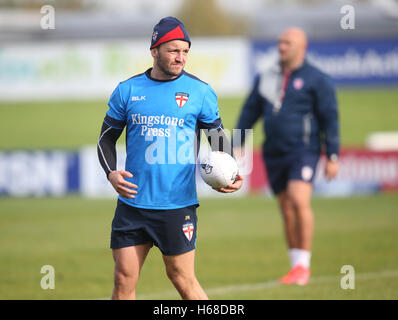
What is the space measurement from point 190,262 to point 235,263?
3921 mm

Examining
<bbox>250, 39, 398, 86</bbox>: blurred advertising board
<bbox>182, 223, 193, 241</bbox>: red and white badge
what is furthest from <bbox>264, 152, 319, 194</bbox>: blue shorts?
<bbox>250, 39, 398, 86</bbox>: blurred advertising board

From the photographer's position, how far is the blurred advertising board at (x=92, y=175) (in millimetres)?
14898

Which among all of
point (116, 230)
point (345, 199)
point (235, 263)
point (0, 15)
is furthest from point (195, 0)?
point (116, 230)

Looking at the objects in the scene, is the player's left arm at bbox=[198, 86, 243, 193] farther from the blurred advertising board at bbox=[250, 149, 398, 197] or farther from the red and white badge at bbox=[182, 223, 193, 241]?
the blurred advertising board at bbox=[250, 149, 398, 197]

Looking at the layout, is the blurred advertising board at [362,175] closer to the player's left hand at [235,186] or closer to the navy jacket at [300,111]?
the navy jacket at [300,111]

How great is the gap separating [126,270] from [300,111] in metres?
3.79

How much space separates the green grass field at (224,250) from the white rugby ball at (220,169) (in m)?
2.16

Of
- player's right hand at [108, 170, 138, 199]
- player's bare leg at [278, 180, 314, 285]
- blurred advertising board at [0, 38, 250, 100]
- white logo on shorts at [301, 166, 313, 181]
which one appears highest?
blurred advertising board at [0, 38, 250, 100]

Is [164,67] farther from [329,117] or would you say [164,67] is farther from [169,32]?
[329,117]

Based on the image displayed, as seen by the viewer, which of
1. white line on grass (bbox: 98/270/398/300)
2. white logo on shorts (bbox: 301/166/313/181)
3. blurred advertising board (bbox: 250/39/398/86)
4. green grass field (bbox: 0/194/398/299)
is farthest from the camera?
blurred advertising board (bbox: 250/39/398/86)

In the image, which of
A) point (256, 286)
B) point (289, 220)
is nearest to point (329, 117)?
point (289, 220)

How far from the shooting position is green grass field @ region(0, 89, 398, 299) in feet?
25.0

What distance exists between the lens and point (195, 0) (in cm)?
5459

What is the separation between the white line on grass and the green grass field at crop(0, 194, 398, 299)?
11 millimetres
